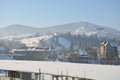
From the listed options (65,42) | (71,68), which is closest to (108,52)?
(71,68)

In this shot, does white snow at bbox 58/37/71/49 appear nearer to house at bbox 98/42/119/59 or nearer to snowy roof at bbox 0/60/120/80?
house at bbox 98/42/119/59

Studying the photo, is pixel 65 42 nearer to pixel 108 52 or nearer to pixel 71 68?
pixel 108 52

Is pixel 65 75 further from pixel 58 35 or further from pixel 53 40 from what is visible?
pixel 58 35

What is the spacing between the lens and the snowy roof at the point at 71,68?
9.82m

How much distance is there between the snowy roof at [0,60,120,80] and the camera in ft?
32.2

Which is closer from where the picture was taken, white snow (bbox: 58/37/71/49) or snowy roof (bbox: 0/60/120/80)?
snowy roof (bbox: 0/60/120/80)

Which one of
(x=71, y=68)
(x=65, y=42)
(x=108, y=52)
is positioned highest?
(x=71, y=68)

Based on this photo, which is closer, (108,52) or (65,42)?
(108,52)

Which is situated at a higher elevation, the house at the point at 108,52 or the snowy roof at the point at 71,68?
the snowy roof at the point at 71,68

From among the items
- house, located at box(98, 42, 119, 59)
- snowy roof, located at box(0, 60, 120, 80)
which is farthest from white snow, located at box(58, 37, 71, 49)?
snowy roof, located at box(0, 60, 120, 80)

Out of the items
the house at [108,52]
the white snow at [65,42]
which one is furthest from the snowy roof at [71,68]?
the white snow at [65,42]

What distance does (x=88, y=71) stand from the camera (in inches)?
414

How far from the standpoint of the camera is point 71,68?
11102mm

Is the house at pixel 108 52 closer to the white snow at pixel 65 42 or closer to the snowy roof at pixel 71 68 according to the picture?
the white snow at pixel 65 42
